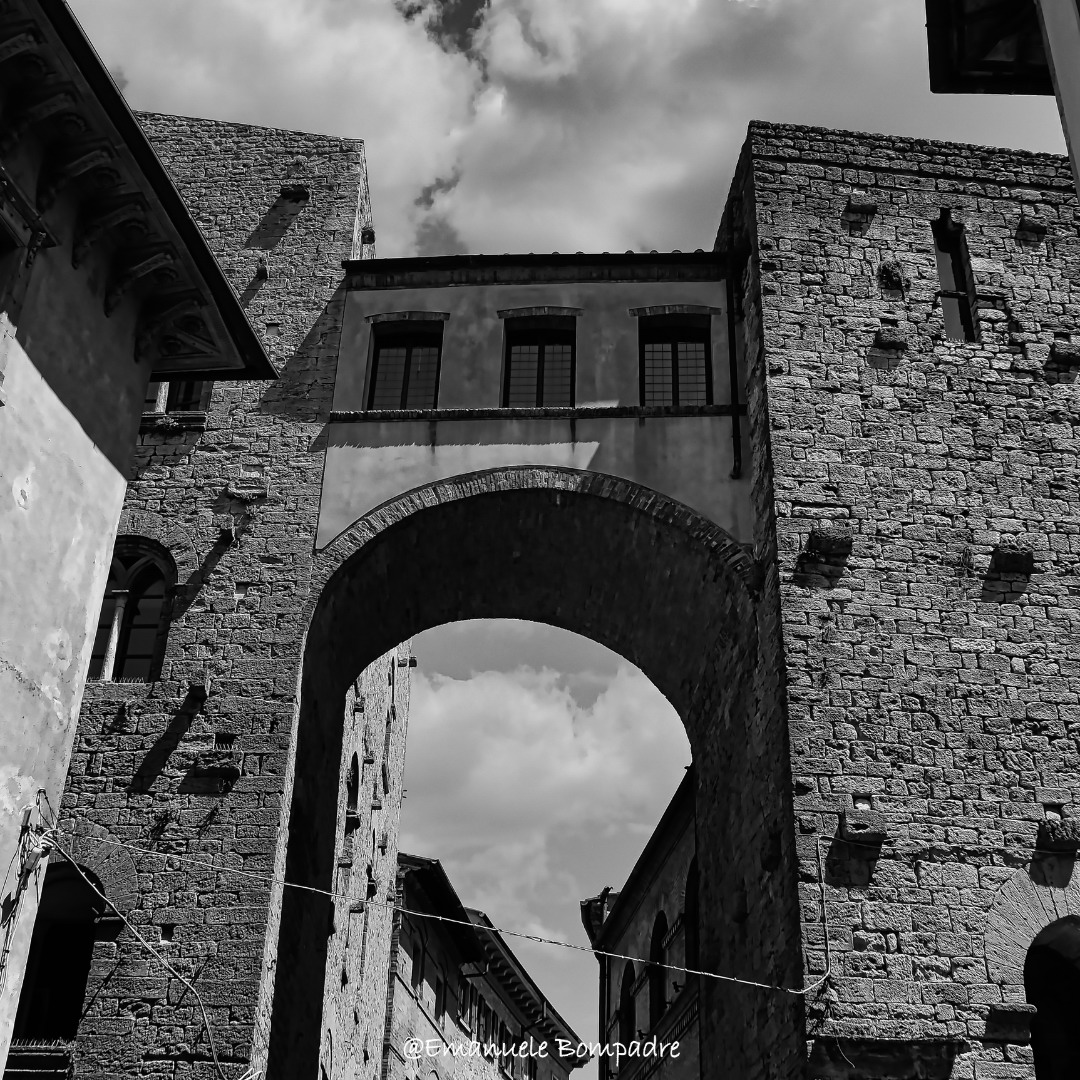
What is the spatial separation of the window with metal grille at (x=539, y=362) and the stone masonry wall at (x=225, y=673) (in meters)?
1.95

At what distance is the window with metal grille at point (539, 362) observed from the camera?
14.6 m

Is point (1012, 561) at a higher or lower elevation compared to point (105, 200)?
lower

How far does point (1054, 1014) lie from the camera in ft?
38.5

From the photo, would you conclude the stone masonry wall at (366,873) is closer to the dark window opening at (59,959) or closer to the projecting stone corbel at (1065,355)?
the dark window opening at (59,959)

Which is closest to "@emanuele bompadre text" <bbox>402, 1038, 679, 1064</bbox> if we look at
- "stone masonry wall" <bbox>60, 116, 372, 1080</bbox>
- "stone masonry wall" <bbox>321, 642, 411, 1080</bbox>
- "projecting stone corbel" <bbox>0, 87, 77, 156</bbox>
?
"stone masonry wall" <bbox>321, 642, 411, 1080</bbox>

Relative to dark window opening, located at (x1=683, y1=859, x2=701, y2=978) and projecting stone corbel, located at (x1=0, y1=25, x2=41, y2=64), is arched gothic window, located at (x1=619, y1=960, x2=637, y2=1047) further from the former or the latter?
projecting stone corbel, located at (x1=0, y1=25, x2=41, y2=64)

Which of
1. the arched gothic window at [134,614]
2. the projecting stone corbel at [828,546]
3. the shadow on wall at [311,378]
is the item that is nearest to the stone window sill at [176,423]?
the shadow on wall at [311,378]

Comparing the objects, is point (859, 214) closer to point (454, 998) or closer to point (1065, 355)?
point (1065, 355)

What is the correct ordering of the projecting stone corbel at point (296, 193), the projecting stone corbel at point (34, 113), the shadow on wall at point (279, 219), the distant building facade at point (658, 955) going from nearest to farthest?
the projecting stone corbel at point (34, 113)
the shadow on wall at point (279, 219)
the projecting stone corbel at point (296, 193)
the distant building facade at point (658, 955)

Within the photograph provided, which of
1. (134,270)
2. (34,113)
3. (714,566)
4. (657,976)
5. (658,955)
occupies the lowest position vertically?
(657,976)

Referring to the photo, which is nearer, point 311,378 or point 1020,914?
point 1020,914

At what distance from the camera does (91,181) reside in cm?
939

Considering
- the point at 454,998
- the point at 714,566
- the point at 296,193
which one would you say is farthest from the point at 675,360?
the point at 454,998

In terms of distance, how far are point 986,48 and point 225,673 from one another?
28.4ft
